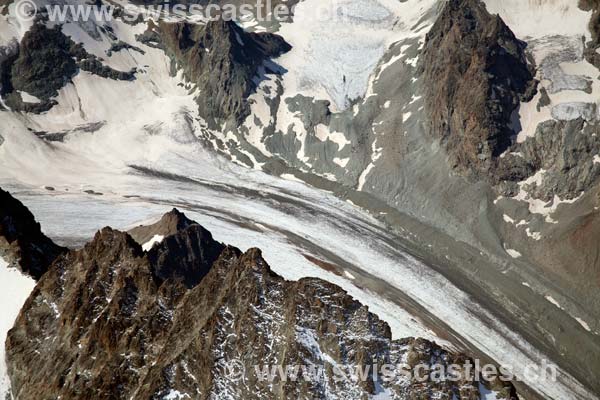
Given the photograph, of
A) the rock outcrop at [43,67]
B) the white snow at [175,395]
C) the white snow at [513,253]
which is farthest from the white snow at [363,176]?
the white snow at [175,395]

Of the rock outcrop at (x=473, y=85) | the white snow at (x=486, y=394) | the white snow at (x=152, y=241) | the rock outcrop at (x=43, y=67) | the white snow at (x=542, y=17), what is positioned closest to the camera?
the white snow at (x=486, y=394)

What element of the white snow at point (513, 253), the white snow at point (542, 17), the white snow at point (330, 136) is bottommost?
the white snow at point (513, 253)

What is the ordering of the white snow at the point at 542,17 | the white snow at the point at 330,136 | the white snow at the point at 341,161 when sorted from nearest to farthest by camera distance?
the white snow at the point at 341,161 < the white snow at the point at 542,17 < the white snow at the point at 330,136

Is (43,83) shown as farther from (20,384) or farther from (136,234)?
(20,384)

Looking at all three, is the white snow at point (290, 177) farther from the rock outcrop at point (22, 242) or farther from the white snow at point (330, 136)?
the rock outcrop at point (22, 242)

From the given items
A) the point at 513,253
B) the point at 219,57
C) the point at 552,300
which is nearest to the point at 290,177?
the point at 219,57

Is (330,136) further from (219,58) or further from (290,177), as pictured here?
(219,58)
